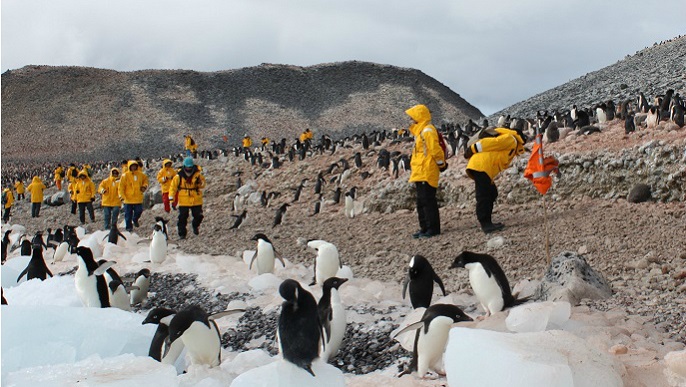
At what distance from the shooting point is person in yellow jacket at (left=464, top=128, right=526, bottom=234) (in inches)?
292

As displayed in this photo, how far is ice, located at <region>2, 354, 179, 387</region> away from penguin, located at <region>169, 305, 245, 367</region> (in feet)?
1.46

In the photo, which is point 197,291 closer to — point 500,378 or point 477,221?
point 477,221

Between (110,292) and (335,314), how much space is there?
3.23 meters

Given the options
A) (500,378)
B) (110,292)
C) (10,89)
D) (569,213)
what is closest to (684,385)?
(500,378)

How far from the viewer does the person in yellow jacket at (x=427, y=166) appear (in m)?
7.70

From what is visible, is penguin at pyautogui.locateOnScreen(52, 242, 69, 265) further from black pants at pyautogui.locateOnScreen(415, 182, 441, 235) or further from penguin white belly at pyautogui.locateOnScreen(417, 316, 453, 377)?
penguin white belly at pyautogui.locateOnScreen(417, 316, 453, 377)

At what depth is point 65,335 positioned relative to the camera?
4.55 m

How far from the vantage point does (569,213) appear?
7.54 metres

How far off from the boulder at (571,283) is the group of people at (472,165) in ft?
8.67

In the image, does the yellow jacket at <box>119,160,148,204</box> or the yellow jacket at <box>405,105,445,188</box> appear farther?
the yellow jacket at <box>119,160,148,204</box>

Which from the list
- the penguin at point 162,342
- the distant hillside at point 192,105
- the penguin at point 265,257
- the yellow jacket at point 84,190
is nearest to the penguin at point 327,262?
the penguin at point 265,257

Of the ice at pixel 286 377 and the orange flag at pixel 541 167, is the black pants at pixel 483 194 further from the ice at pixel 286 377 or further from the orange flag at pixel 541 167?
the ice at pixel 286 377

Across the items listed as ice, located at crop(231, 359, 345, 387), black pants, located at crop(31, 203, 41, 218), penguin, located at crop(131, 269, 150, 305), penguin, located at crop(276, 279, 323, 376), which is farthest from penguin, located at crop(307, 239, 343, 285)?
black pants, located at crop(31, 203, 41, 218)

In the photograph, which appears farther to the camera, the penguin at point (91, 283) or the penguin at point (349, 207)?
the penguin at point (349, 207)
